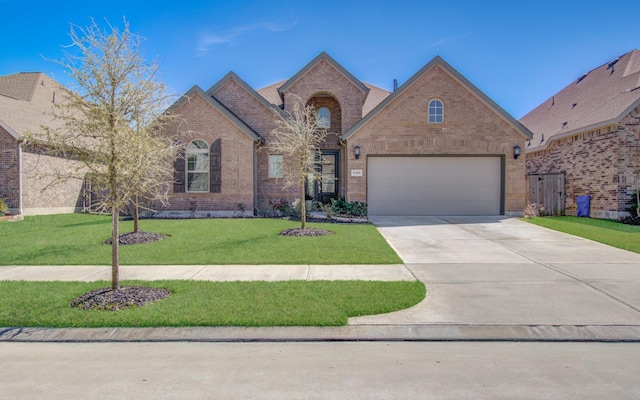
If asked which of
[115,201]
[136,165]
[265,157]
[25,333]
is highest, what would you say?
[265,157]

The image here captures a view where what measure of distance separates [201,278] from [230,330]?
2.50 meters

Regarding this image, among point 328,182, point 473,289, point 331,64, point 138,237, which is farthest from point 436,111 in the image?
point 138,237

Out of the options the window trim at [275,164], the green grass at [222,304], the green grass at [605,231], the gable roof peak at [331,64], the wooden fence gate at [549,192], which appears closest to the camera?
the green grass at [222,304]

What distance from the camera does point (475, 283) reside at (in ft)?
21.9

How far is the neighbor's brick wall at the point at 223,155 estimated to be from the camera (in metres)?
16.5

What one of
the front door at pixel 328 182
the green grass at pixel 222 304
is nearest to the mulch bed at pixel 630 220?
the front door at pixel 328 182

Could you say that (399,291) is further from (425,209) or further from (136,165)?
(425,209)

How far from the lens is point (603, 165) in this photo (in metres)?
16.2

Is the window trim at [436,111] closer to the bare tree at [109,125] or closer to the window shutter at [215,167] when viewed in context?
the window shutter at [215,167]

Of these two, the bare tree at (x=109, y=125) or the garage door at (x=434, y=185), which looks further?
the garage door at (x=434, y=185)

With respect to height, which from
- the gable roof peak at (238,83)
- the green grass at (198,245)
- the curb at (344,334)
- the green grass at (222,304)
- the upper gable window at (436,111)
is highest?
the gable roof peak at (238,83)

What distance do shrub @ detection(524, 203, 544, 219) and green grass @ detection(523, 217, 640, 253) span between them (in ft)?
2.30

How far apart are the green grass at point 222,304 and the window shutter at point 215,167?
33.2 feet

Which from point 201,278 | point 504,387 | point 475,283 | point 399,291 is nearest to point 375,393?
point 504,387
